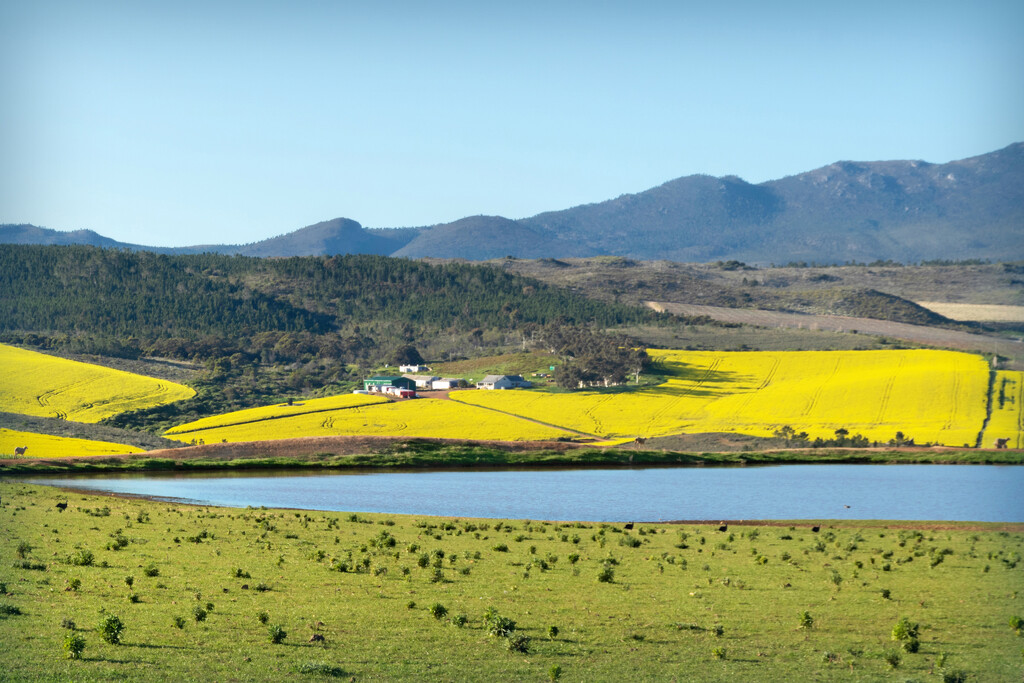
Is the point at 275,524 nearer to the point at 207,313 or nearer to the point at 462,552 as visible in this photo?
the point at 462,552

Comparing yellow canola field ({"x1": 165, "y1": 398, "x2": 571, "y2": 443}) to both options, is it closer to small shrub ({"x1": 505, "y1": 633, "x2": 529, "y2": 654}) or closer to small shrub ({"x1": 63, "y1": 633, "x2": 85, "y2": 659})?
small shrub ({"x1": 505, "y1": 633, "x2": 529, "y2": 654})

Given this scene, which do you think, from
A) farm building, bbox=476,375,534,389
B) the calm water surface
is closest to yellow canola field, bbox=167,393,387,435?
farm building, bbox=476,375,534,389

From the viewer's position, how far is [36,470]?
202 feet

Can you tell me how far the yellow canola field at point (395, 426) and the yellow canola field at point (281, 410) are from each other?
221 cm

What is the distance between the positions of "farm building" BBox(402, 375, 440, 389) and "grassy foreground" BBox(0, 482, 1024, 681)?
97192 millimetres

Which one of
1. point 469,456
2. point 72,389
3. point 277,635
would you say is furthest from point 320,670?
point 72,389

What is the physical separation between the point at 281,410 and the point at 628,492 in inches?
2485

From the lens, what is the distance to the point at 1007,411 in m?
95.4

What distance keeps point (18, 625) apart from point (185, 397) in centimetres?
10150

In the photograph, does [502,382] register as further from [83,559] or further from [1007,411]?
[83,559]

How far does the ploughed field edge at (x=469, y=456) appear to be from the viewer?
7362cm

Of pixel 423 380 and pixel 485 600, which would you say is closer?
pixel 485 600

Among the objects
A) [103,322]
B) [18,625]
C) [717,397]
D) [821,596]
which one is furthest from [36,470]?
[103,322]

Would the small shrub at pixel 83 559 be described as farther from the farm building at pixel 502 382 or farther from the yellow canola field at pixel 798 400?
the farm building at pixel 502 382
